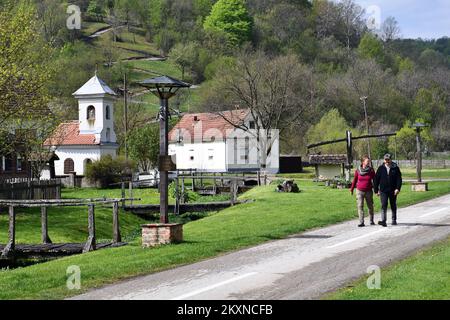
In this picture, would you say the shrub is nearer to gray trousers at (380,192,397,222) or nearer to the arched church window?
the arched church window

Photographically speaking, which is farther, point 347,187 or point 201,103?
point 201,103

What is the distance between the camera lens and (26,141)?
3756cm

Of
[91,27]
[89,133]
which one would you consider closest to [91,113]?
[89,133]

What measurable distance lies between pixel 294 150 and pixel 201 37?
79208 mm

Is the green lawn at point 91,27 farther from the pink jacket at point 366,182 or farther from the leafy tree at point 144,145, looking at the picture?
the pink jacket at point 366,182

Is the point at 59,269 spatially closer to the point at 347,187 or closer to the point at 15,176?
the point at 347,187

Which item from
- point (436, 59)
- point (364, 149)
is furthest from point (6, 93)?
point (436, 59)

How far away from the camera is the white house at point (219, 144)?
8225 cm

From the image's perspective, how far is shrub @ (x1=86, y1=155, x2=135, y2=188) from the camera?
65.0 m

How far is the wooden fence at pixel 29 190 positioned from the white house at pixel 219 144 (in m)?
37.1

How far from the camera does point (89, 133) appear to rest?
76.6 meters

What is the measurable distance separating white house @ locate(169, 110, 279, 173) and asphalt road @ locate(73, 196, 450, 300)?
60.1 meters

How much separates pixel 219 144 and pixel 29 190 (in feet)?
147

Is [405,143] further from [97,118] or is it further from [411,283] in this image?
[411,283]
